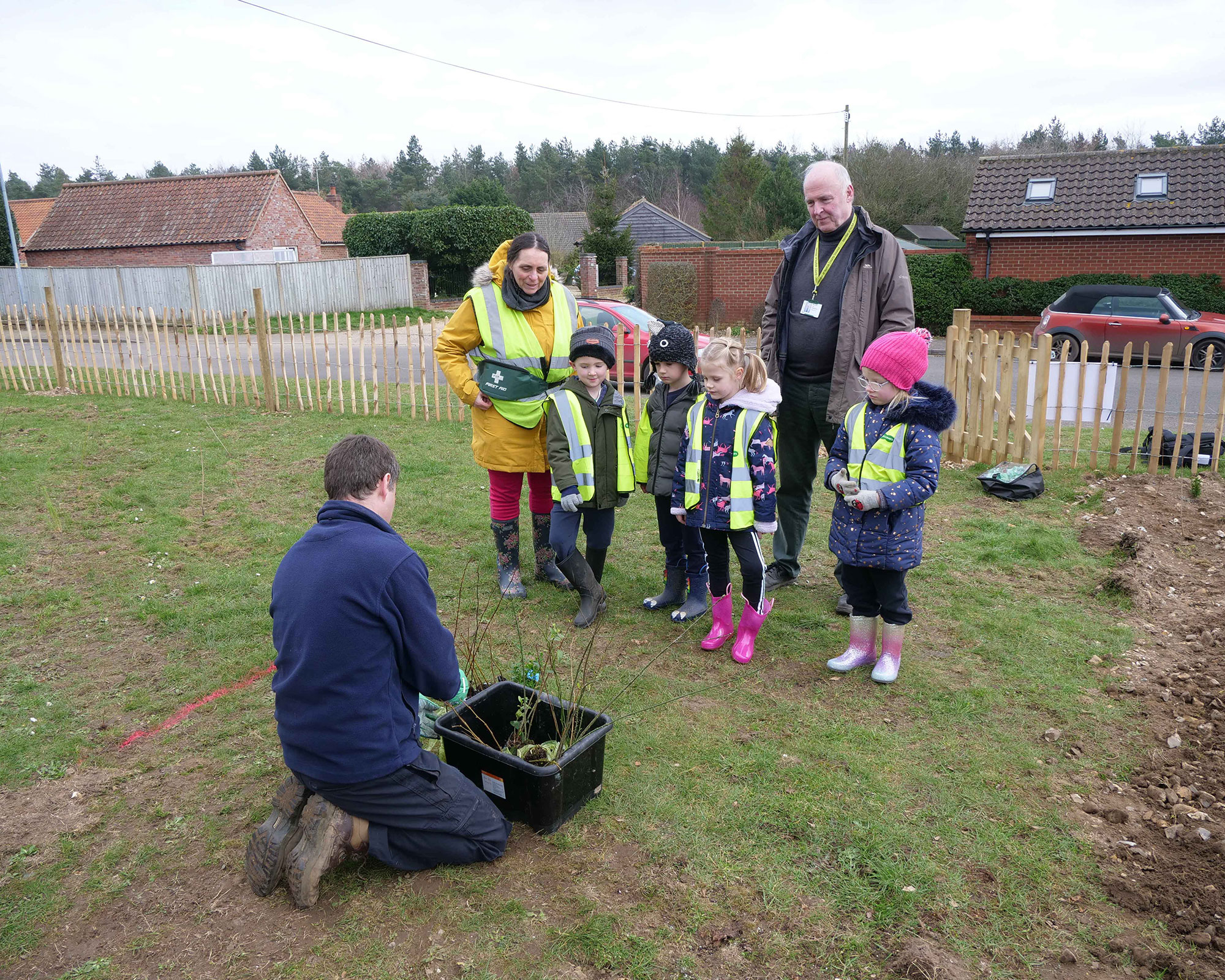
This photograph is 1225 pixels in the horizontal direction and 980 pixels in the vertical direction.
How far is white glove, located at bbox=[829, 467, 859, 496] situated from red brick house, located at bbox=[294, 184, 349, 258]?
39.2 m

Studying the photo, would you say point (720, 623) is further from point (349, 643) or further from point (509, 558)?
point (349, 643)

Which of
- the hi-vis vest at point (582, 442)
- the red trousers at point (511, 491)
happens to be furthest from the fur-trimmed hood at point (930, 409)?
the red trousers at point (511, 491)

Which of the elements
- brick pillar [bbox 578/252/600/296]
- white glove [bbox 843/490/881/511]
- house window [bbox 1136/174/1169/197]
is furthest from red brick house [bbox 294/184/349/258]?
white glove [bbox 843/490/881/511]

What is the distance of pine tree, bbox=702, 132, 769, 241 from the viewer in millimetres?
43469

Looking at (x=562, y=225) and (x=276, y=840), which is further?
(x=562, y=225)

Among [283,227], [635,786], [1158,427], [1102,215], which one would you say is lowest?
[635,786]

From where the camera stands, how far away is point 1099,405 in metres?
7.39

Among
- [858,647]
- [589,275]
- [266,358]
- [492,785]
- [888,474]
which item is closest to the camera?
[492,785]

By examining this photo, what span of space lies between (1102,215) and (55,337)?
2298cm

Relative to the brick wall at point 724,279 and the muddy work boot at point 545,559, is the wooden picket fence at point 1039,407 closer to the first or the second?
the muddy work boot at point 545,559

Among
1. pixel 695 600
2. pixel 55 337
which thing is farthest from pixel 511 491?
pixel 55 337

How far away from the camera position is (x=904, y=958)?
2266 millimetres

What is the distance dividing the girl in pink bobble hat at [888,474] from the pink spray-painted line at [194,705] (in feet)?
8.37

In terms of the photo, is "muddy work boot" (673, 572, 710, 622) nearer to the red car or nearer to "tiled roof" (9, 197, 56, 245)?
the red car
